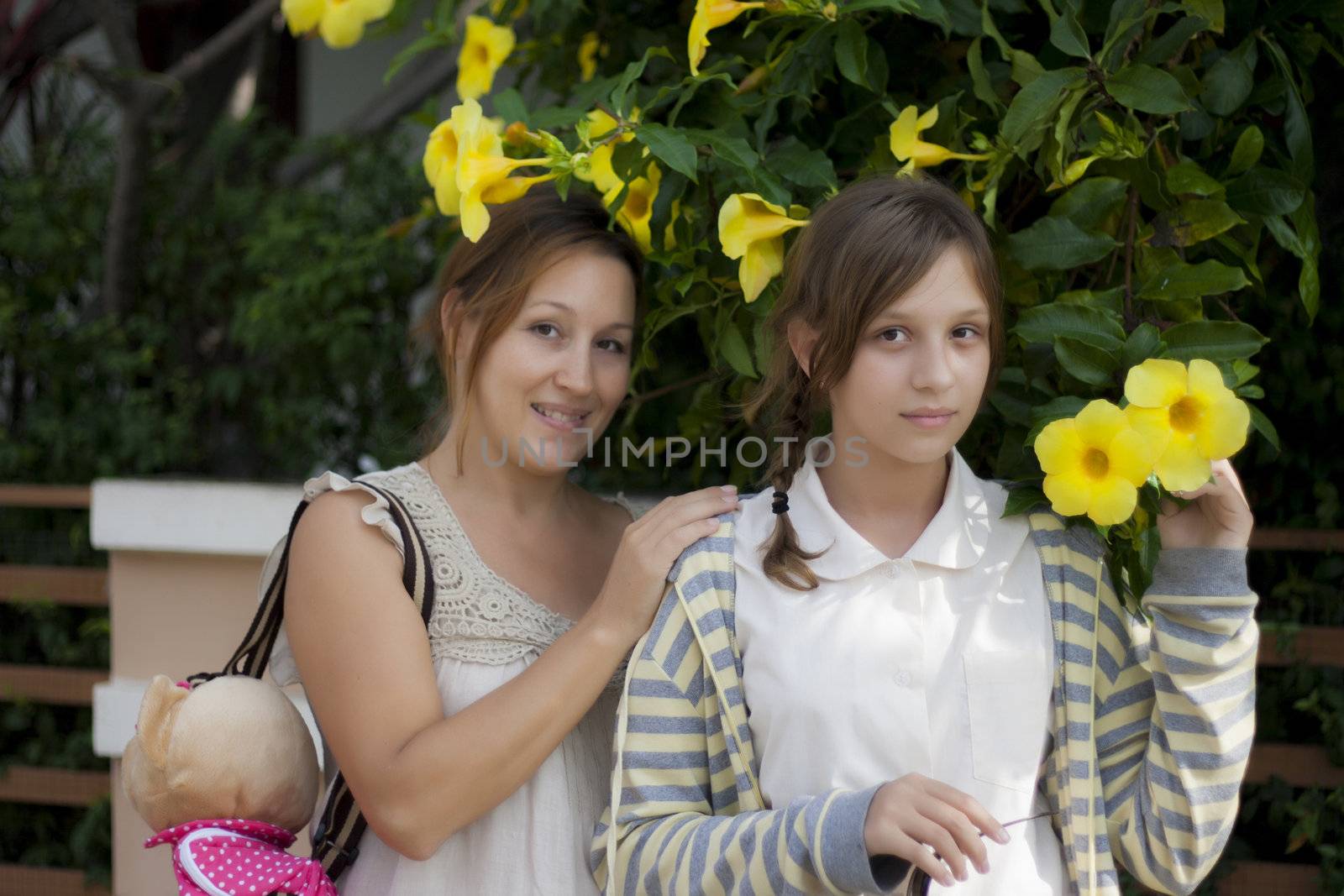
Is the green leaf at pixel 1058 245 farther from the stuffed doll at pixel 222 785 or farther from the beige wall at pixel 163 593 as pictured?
the beige wall at pixel 163 593

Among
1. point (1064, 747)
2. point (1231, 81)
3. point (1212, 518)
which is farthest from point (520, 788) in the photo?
point (1231, 81)

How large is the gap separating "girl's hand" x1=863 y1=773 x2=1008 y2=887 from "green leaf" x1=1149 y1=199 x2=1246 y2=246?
684mm

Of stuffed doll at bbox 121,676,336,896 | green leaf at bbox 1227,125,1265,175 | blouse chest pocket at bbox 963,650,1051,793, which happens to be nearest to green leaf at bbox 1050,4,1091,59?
green leaf at bbox 1227,125,1265,175

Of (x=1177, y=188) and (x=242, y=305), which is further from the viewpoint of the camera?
(x=242, y=305)

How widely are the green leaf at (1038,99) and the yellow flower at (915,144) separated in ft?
0.30

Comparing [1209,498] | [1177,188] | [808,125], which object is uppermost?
[808,125]

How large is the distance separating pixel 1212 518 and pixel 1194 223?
364mm

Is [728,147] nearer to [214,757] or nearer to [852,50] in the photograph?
[852,50]

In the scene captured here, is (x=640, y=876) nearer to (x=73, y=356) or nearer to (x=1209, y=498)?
(x=1209, y=498)

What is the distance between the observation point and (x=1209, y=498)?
4.32ft

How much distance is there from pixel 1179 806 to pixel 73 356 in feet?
8.45

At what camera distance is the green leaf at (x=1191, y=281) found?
140 cm

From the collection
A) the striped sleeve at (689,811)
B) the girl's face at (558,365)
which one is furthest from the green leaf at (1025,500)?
the girl's face at (558,365)

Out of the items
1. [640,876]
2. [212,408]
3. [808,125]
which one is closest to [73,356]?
[212,408]
